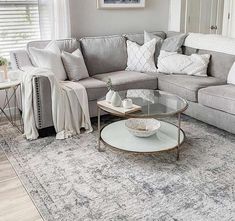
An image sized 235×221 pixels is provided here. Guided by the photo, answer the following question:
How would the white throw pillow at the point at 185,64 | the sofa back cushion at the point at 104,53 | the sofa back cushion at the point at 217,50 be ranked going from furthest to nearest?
1. the sofa back cushion at the point at 104,53
2. the white throw pillow at the point at 185,64
3. the sofa back cushion at the point at 217,50

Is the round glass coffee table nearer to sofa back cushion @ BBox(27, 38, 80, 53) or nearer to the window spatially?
sofa back cushion @ BBox(27, 38, 80, 53)

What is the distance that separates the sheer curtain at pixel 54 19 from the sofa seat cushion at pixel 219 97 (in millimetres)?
1851

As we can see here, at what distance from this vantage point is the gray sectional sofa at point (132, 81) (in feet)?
10.2

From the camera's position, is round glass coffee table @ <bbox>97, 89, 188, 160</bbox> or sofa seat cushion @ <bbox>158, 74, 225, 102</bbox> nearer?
round glass coffee table @ <bbox>97, 89, 188, 160</bbox>

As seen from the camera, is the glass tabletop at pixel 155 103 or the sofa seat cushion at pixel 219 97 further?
the sofa seat cushion at pixel 219 97

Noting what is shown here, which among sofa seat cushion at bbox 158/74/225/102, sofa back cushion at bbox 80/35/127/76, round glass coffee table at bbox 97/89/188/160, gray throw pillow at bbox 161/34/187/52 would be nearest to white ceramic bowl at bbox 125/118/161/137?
round glass coffee table at bbox 97/89/188/160

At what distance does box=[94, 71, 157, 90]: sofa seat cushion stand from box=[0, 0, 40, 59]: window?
98 cm

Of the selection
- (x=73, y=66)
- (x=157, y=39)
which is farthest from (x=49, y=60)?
(x=157, y=39)

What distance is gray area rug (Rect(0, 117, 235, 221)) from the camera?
205 cm

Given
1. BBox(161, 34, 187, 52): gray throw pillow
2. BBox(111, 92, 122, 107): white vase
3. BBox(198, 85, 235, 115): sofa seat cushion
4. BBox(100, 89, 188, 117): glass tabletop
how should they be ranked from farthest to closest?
1. BBox(161, 34, 187, 52): gray throw pillow
2. BBox(198, 85, 235, 115): sofa seat cushion
3. BBox(111, 92, 122, 107): white vase
4. BBox(100, 89, 188, 117): glass tabletop

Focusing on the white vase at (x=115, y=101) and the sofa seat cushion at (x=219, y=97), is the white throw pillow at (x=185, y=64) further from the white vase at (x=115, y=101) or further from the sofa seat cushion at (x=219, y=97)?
the white vase at (x=115, y=101)

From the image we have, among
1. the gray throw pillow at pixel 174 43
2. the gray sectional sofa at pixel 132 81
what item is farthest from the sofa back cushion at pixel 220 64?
the gray throw pillow at pixel 174 43

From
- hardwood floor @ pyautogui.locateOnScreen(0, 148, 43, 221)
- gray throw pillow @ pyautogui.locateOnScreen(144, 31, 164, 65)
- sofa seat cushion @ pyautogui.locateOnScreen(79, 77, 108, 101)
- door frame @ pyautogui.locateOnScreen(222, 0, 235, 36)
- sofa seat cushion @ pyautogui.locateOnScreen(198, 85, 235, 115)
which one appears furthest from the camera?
door frame @ pyautogui.locateOnScreen(222, 0, 235, 36)

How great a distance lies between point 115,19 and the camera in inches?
177
